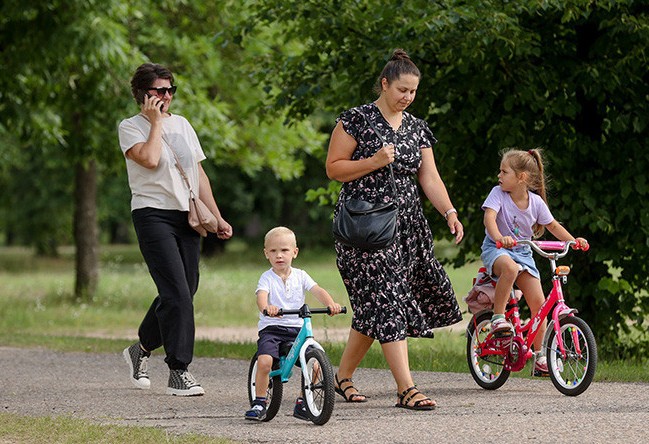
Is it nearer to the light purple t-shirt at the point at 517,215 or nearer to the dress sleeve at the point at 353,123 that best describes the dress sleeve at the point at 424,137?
the dress sleeve at the point at 353,123

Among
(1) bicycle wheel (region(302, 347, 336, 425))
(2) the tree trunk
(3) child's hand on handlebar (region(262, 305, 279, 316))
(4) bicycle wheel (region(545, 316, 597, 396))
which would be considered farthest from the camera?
(2) the tree trunk

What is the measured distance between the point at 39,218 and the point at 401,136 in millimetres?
36363

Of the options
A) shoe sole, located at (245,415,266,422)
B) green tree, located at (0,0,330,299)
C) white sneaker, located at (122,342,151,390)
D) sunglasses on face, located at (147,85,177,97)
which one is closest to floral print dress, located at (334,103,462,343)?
shoe sole, located at (245,415,266,422)

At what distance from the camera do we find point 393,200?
22.4 feet

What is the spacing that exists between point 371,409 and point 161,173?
1.98 m

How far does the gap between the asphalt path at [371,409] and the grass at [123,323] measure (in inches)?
16.4

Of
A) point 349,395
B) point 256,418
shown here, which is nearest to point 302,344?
point 256,418

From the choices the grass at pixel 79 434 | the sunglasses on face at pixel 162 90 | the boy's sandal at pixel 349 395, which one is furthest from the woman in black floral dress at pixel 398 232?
the grass at pixel 79 434

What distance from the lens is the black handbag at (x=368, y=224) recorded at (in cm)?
669

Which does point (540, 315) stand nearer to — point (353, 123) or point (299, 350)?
→ point (353, 123)

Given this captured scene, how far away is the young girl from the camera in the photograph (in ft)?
24.3

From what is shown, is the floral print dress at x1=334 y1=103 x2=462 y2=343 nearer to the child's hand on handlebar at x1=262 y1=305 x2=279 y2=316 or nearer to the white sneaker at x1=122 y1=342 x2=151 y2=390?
the child's hand on handlebar at x1=262 y1=305 x2=279 y2=316

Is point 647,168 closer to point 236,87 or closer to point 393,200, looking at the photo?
point 393,200

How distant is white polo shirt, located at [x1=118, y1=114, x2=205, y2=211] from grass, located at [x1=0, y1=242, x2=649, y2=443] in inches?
63.1
